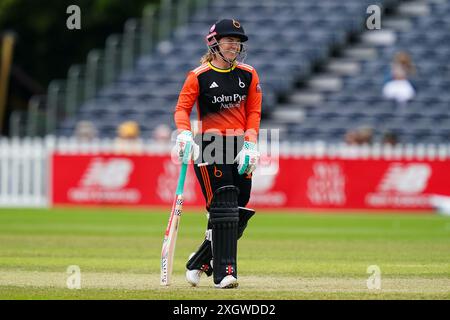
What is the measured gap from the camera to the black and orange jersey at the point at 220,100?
11297mm

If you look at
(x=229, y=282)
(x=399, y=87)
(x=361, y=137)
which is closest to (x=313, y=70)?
(x=399, y=87)

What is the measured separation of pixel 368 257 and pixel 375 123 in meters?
14.3

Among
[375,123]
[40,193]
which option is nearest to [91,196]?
[40,193]

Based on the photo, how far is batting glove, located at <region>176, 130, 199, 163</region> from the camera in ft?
36.4

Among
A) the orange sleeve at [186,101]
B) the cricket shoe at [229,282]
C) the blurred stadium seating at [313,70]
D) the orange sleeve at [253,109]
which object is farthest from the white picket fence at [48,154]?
the cricket shoe at [229,282]

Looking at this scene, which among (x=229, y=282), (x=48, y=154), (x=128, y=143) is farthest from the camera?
(x=48, y=154)

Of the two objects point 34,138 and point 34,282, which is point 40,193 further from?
point 34,282

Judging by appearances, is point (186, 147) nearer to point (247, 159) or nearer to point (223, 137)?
point (223, 137)

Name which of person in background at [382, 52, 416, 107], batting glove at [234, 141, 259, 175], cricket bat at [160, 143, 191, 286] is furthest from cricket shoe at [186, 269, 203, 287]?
person in background at [382, 52, 416, 107]

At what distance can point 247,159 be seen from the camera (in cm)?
1114

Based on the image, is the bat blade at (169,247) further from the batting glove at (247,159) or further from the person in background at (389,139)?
the person in background at (389,139)

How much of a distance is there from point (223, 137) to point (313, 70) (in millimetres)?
21539

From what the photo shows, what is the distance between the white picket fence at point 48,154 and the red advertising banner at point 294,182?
9.3 inches
